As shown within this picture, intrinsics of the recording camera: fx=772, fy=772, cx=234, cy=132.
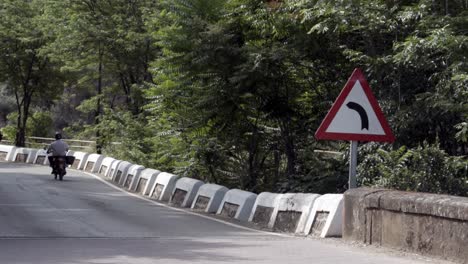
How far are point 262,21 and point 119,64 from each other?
19520 mm

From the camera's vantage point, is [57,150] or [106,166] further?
[106,166]

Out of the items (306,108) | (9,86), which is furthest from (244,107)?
(9,86)

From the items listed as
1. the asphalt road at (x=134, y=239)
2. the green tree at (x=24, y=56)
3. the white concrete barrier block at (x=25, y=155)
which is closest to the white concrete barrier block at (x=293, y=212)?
the asphalt road at (x=134, y=239)

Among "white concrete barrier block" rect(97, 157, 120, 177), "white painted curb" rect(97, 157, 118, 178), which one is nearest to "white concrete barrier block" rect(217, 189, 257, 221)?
"white concrete barrier block" rect(97, 157, 120, 177)

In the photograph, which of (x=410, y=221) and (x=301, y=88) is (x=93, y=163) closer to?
(x=301, y=88)

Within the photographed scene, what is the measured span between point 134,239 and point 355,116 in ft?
12.8

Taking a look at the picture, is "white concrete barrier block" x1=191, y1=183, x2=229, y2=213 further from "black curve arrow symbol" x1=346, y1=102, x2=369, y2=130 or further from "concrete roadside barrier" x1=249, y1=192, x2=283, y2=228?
"black curve arrow symbol" x1=346, y1=102, x2=369, y2=130

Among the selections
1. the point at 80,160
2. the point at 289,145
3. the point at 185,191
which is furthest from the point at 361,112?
the point at 80,160

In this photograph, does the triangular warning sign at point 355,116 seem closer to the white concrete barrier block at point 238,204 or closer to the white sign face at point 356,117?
the white sign face at point 356,117

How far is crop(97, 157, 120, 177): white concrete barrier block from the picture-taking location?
28.3 metres

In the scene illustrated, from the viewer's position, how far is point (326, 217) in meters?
12.3

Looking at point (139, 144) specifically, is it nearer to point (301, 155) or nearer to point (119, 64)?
point (119, 64)

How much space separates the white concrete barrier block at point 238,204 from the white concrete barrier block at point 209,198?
320 mm

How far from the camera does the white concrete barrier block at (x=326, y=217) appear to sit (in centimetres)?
1195
